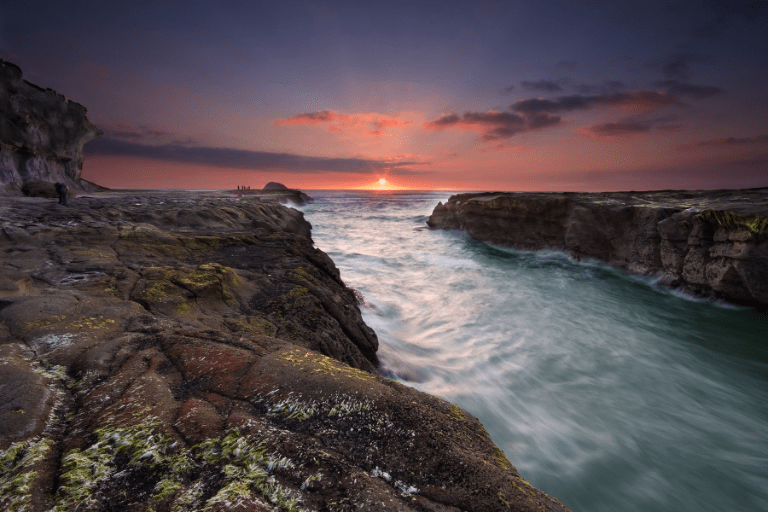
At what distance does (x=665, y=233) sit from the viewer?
37.1ft

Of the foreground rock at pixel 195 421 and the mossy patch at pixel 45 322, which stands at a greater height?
the mossy patch at pixel 45 322

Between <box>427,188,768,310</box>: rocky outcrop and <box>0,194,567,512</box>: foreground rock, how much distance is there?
38.7 feet

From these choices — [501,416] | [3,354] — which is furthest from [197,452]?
[501,416]

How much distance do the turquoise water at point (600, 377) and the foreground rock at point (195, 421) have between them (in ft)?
12.4

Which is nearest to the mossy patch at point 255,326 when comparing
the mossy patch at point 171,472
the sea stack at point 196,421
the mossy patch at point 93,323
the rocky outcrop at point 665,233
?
the sea stack at point 196,421

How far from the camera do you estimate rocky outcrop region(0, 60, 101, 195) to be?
20094 millimetres

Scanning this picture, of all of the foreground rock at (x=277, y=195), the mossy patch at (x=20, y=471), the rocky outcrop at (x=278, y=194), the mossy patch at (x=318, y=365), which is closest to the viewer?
the mossy patch at (x=20, y=471)

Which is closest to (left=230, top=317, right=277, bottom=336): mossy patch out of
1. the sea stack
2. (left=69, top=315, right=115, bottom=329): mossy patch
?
the sea stack

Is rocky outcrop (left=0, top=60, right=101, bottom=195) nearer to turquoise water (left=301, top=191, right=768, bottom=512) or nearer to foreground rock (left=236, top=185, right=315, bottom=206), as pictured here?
foreground rock (left=236, top=185, right=315, bottom=206)

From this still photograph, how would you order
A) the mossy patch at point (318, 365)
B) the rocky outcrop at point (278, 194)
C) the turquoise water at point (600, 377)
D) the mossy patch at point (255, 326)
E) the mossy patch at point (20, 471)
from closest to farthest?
the mossy patch at point (20, 471)
the mossy patch at point (318, 365)
the mossy patch at point (255, 326)
the turquoise water at point (600, 377)
the rocky outcrop at point (278, 194)

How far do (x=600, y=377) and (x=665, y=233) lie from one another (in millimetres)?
7837

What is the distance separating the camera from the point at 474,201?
72.8ft

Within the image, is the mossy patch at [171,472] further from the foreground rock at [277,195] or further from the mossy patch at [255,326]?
the foreground rock at [277,195]

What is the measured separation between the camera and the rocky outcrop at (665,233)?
29.0ft
